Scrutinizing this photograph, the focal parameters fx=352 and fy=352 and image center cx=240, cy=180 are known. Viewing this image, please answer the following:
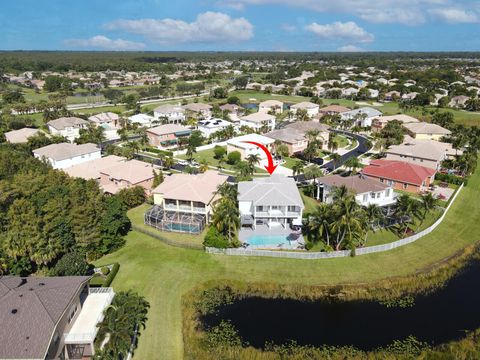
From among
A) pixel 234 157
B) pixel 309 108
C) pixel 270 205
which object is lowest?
pixel 234 157

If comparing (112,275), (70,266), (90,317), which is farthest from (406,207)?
(70,266)

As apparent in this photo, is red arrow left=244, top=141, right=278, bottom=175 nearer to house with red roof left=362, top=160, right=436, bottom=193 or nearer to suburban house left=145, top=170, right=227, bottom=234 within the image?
house with red roof left=362, top=160, right=436, bottom=193

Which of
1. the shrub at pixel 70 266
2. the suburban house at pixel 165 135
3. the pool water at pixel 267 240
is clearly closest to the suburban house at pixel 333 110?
the suburban house at pixel 165 135

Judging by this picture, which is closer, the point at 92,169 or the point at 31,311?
the point at 31,311

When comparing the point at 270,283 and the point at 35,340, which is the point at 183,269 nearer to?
the point at 270,283

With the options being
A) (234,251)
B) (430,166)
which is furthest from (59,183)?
(430,166)

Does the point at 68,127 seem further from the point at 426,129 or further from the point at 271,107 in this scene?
the point at 426,129

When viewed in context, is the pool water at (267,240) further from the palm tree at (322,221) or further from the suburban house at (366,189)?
the suburban house at (366,189)
